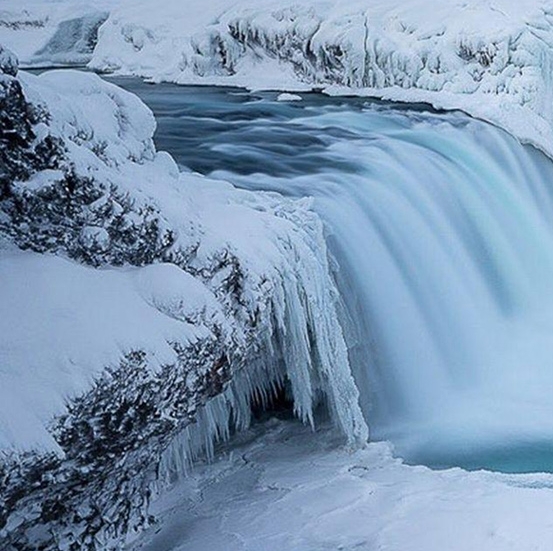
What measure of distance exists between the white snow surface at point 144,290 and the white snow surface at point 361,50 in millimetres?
3304

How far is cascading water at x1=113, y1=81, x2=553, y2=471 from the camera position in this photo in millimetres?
3793

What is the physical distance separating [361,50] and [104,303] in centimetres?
545

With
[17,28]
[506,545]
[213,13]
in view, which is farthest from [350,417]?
[17,28]

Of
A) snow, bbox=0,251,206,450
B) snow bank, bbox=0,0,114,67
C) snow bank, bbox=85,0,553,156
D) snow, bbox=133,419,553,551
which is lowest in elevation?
snow, bbox=133,419,553,551

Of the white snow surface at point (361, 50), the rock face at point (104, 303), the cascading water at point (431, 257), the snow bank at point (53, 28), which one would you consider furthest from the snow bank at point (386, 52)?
the rock face at point (104, 303)

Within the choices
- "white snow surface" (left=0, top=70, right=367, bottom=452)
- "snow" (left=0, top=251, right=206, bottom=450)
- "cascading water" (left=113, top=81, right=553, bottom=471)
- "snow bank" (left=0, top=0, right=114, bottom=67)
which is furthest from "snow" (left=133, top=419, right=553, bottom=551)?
"snow bank" (left=0, top=0, right=114, bottom=67)

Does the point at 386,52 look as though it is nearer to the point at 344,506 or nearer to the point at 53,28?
the point at 53,28

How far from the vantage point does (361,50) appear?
279 inches

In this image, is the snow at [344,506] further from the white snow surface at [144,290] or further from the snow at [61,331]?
the snow at [61,331]

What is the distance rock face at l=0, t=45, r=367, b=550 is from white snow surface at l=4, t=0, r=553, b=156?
3755mm

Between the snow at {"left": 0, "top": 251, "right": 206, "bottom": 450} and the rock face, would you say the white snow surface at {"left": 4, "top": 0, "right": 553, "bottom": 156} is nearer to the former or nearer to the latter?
the rock face

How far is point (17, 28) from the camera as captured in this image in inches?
392

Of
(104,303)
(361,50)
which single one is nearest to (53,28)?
A: (361,50)

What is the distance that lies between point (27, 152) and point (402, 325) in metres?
2.38
